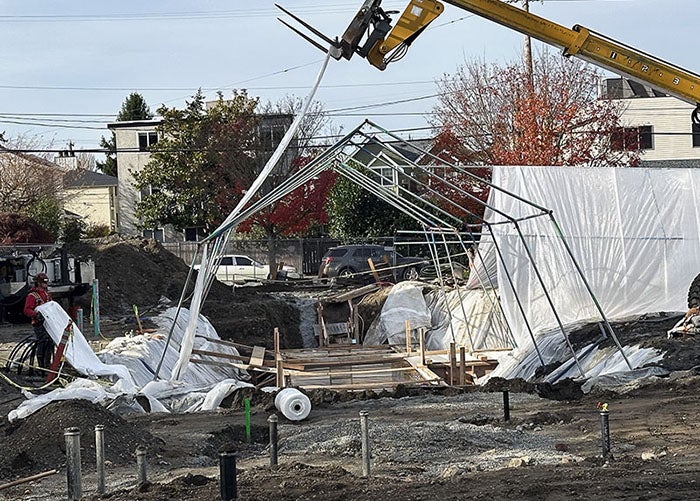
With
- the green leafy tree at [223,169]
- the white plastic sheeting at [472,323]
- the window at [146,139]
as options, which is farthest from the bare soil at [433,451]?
the window at [146,139]

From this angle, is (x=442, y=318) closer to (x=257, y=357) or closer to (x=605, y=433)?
(x=257, y=357)

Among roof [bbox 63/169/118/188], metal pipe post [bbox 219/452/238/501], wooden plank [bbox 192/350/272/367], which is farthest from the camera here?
roof [bbox 63/169/118/188]

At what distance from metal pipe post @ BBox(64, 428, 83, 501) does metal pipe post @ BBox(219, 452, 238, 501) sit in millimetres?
1565

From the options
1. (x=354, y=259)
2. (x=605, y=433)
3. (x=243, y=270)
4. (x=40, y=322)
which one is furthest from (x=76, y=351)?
(x=243, y=270)

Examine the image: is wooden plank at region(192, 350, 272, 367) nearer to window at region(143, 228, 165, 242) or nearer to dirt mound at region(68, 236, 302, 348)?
dirt mound at region(68, 236, 302, 348)

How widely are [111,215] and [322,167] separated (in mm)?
45411

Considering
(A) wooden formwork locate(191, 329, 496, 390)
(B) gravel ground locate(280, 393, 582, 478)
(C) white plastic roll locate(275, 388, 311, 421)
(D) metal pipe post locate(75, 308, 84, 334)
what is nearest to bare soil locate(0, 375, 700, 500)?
(B) gravel ground locate(280, 393, 582, 478)

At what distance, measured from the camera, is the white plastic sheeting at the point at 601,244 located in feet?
73.7

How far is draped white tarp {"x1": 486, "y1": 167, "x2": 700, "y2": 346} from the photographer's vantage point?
22.5m

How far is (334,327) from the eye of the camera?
32531mm

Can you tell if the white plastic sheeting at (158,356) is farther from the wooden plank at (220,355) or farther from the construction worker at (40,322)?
the construction worker at (40,322)

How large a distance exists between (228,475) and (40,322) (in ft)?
38.7

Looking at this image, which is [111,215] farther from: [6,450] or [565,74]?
[6,450]

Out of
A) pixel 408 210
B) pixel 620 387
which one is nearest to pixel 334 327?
pixel 408 210
